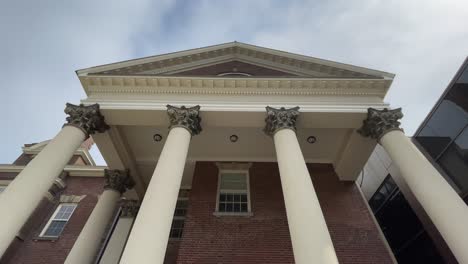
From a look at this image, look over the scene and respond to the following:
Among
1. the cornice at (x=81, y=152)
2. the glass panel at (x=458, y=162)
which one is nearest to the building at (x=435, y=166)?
the glass panel at (x=458, y=162)

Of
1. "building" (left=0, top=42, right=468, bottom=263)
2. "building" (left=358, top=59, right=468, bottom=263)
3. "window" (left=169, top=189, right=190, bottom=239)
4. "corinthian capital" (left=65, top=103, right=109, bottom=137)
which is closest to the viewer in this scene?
"building" (left=0, top=42, right=468, bottom=263)

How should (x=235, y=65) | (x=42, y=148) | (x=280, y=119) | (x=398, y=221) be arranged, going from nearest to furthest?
1. (x=280, y=119)
2. (x=235, y=65)
3. (x=398, y=221)
4. (x=42, y=148)

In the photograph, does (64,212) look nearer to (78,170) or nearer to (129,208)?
(78,170)

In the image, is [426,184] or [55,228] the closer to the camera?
[426,184]

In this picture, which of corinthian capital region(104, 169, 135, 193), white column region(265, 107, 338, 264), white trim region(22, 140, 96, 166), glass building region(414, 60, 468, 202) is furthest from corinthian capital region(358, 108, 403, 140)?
white trim region(22, 140, 96, 166)

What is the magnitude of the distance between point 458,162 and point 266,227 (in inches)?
368

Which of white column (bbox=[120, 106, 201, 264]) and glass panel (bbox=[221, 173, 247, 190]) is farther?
glass panel (bbox=[221, 173, 247, 190])

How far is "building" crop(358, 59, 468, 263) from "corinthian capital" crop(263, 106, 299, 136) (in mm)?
8118

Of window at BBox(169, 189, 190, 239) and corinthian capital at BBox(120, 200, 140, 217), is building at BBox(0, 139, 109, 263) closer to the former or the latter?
corinthian capital at BBox(120, 200, 140, 217)

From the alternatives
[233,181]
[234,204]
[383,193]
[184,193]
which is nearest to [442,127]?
[383,193]

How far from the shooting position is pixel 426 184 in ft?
23.5

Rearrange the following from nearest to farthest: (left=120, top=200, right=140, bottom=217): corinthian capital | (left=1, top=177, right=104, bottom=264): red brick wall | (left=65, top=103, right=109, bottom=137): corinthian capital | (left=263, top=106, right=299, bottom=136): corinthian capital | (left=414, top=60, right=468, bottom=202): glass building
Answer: (left=263, top=106, right=299, bottom=136): corinthian capital → (left=65, top=103, right=109, bottom=137): corinthian capital → (left=414, top=60, right=468, bottom=202): glass building → (left=1, top=177, right=104, bottom=264): red brick wall → (left=120, top=200, right=140, bottom=217): corinthian capital

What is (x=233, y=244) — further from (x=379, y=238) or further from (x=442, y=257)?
(x=442, y=257)

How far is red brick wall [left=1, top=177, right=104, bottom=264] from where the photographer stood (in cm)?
1323
